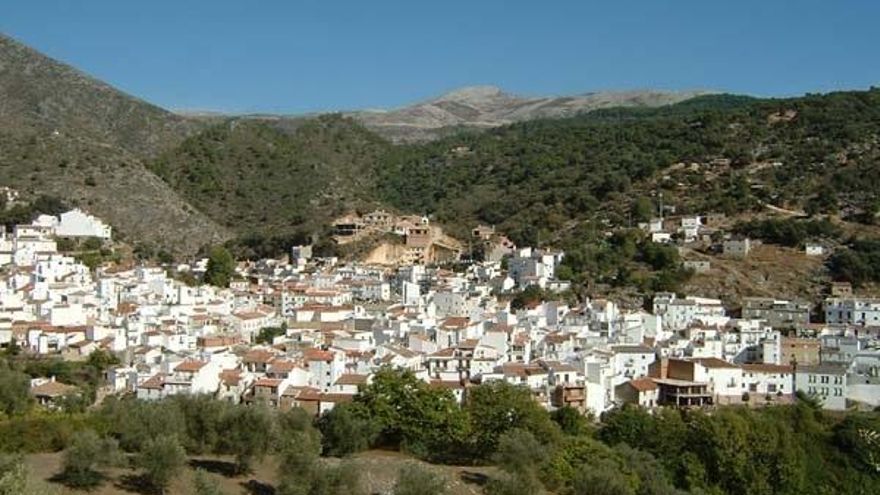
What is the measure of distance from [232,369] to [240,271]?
Result: 1925 centimetres

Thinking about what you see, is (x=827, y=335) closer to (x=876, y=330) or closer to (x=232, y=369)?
(x=876, y=330)

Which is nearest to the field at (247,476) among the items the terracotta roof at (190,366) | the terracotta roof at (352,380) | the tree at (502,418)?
the tree at (502,418)

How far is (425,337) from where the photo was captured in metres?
30.6

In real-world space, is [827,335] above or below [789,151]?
below

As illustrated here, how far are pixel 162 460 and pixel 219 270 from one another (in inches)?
909

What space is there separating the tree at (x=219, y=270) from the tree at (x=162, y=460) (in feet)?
72.1

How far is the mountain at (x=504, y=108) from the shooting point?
144 metres

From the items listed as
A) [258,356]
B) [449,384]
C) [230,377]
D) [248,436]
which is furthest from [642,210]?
[248,436]

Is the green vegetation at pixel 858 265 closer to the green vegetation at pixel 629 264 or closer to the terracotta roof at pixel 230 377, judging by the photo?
the green vegetation at pixel 629 264

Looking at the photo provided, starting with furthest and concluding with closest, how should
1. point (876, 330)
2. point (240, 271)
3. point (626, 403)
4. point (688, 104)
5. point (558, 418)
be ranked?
1. point (688, 104)
2. point (240, 271)
3. point (876, 330)
4. point (626, 403)
5. point (558, 418)

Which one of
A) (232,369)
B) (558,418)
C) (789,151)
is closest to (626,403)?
(558,418)

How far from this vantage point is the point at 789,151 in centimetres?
5441

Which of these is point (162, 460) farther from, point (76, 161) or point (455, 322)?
point (76, 161)

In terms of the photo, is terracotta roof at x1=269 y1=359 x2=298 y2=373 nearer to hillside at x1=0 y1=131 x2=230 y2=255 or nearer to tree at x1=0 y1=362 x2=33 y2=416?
tree at x1=0 y1=362 x2=33 y2=416
